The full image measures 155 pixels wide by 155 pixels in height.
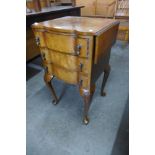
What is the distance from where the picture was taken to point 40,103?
168cm

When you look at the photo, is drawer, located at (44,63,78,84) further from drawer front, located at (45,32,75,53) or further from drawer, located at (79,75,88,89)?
drawer front, located at (45,32,75,53)

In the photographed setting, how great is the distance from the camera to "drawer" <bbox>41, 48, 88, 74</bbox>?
1044mm

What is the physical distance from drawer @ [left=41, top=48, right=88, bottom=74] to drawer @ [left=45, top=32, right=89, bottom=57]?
45 mm

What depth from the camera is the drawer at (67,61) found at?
3.43 ft

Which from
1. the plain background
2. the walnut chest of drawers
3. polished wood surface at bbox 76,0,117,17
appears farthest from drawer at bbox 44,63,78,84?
polished wood surface at bbox 76,0,117,17

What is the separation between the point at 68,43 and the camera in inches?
38.4

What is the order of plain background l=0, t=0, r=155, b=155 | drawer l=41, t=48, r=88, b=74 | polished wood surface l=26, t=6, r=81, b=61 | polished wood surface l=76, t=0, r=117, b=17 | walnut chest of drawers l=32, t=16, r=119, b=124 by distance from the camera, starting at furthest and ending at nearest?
polished wood surface l=76, t=0, r=117, b=17 < polished wood surface l=26, t=6, r=81, b=61 < drawer l=41, t=48, r=88, b=74 < walnut chest of drawers l=32, t=16, r=119, b=124 < plain background l=0, t=0, r=155, b=155
